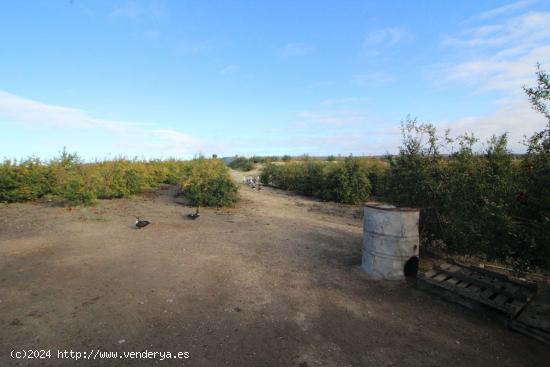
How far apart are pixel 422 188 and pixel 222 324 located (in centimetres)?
442

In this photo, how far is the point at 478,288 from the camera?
428 cm

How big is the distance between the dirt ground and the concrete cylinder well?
26cm

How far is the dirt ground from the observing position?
10.3 feet

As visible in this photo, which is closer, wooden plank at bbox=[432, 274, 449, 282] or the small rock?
the small rock

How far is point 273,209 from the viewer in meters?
11.8

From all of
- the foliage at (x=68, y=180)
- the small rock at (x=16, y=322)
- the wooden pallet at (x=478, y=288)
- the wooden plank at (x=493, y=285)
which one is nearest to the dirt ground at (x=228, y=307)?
the small rock at (x=16, y=322)

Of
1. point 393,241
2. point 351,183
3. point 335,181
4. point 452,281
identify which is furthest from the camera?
point 335,181

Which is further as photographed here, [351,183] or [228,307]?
[351,183]

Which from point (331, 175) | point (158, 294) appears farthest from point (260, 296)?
point (331, 175)

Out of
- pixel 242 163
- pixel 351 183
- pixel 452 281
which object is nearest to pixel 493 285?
pixel 452 281

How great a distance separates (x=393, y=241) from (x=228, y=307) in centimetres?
282

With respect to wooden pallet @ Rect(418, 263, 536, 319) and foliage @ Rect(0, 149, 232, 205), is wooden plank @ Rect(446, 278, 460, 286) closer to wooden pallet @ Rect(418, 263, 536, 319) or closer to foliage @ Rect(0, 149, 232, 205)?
wooden pallet @ Rect(418, 263, 536, 319)

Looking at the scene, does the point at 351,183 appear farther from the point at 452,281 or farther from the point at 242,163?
the point at 242,163

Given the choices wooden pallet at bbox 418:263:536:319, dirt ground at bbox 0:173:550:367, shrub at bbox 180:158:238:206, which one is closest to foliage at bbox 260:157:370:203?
shrub at bbox 180:158:238:206
